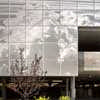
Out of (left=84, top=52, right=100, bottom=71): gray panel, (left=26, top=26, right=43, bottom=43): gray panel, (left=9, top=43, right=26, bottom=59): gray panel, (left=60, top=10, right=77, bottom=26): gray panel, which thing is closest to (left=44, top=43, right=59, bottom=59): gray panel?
(left=26, top=26, right=43, bottom=43): gray panel

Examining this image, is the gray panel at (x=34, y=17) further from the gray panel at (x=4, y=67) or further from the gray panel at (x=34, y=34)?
the gray panel at (x=4, y=67)

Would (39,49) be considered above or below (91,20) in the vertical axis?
below

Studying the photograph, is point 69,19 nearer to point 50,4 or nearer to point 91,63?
point 50,4

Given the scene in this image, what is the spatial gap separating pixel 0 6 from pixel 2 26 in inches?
81.3

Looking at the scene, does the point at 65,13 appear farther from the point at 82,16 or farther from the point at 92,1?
the point at 92,1

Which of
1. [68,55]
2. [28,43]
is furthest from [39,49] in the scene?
[68,55]

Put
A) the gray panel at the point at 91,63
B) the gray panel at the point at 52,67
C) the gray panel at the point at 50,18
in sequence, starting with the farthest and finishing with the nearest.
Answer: the gray panel at the point at 91,63 → the gray panel at the point at 50,18 → the gray panel at the point at 52,67

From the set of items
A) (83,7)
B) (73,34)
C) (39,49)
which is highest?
(83,7)

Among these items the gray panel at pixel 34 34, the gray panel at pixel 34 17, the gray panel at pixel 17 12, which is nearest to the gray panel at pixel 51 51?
the gray panel at pixel 34 34

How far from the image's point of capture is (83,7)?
802 inches

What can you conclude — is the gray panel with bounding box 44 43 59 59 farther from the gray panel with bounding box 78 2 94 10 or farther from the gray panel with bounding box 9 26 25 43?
the gray panel with bounding box 78 2 94 10

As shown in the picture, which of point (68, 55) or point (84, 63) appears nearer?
point (68, 55)

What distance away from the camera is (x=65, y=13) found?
2033 centimetres

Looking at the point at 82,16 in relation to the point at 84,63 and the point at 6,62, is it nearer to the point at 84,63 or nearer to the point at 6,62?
the point at 84,63
